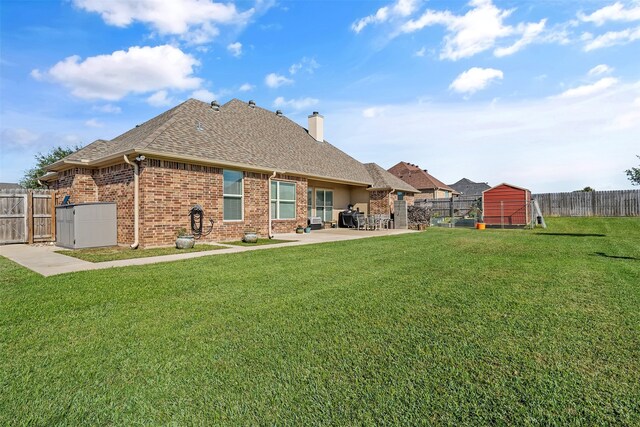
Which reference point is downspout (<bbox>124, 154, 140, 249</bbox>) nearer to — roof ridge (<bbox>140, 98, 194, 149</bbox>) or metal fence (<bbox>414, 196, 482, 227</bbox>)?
roof ridge (<bbox>140, 98, 194, 149</bbox>)

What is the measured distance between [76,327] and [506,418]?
3.92m

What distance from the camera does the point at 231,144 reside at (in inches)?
492

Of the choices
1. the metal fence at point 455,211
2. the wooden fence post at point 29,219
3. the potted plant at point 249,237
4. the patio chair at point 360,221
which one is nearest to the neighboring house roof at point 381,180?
the metal fence at point 455,211

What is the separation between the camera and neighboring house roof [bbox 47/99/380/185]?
395 inches

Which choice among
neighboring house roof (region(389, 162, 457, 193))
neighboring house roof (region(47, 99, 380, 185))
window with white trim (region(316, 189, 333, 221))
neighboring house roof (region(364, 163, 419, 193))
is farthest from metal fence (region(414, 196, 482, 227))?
neighboring house roof (region(389, 162, 457, 193))

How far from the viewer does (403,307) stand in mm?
3789

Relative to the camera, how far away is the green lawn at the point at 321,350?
1953mm

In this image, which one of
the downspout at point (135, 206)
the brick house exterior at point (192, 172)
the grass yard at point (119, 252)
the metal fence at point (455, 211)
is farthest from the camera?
the metal fence at point (455, 211)

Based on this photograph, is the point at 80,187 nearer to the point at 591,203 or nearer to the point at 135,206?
the point at 135,206

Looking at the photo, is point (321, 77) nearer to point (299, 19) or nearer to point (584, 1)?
point (299, 19)

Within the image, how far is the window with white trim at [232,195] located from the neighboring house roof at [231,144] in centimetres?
44

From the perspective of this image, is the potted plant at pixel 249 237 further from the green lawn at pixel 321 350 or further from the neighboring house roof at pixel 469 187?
the neighboring house roof at pixel 469 187

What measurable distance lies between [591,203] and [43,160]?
42258 mm

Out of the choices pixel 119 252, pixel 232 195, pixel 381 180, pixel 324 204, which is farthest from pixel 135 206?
pixel 381 180
